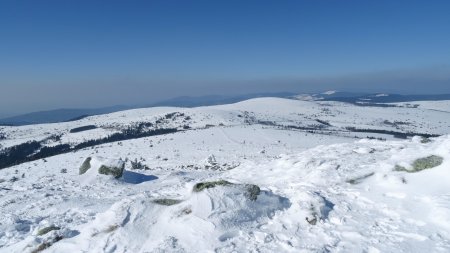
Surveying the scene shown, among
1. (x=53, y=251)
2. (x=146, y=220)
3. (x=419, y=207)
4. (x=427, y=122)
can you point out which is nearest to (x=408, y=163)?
(x=419, y=207)

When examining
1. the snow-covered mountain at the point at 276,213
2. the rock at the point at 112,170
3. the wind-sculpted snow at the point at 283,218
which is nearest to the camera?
the wind-sculpted snow at the point at 283,218

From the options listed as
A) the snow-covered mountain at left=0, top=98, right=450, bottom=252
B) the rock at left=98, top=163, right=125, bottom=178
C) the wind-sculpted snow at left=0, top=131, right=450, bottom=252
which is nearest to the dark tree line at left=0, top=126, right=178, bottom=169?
the rock at left=98, top=163, right=125, bottom=178

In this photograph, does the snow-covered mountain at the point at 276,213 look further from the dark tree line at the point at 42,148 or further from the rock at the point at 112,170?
the dark tree line at the point at 42,148

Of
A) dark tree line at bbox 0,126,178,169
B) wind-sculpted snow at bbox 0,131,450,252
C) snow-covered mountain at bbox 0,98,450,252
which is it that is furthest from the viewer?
dark tree line at bbox 0,126,178,169

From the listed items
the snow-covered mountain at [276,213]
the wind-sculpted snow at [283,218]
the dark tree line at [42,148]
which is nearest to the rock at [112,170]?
the snow-covered mountain at [276,213]

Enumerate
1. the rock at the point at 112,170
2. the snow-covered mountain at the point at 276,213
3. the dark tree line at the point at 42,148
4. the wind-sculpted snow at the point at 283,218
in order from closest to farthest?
1. the wind-sculpted snow at the point at 283,218
2. the snow-covered mountain at the point at 276,213
3. the rock at the point at 112,170
4. the dark tree line at the point at 42,148

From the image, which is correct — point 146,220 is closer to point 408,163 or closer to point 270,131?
point 408,163

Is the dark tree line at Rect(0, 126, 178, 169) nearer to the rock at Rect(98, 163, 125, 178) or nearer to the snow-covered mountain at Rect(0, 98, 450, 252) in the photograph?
the rock at Rect(98, 163, 125, 178)

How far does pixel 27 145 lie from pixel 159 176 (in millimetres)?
129658

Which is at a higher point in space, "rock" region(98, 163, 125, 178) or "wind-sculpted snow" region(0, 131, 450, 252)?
"wind-sculpted snow" region(0, 131, 450, 252)

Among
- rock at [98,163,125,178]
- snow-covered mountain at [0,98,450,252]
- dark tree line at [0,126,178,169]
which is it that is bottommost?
dark tree line at [0,126,178,169]

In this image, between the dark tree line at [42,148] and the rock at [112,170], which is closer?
the rock at [112,170]

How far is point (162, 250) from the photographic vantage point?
1253 centimetres

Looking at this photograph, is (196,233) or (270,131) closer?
(196,233)
